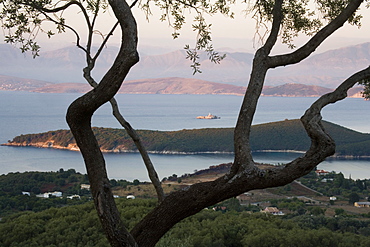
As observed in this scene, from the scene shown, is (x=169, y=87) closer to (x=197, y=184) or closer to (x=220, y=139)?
(x=220, y=139)

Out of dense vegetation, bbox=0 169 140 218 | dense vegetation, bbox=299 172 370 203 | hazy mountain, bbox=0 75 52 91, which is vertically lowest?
dense vegetation, bbox=0 169 140 218

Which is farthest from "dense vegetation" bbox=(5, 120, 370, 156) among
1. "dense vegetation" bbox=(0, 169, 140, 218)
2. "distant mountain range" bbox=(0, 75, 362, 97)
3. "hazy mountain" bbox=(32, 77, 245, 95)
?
"hazy mountain" bbox=(32, 77, 245, 95)

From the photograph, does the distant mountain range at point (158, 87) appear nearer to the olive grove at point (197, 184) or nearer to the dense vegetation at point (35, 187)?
the dense vegetation at point (35, 187)

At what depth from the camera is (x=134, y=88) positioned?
128375 millimetres

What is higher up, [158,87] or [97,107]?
[158,87]

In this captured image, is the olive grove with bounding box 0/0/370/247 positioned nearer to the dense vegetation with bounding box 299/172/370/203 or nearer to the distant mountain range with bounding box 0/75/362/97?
the dense vegetation with bounding box 299/172/370/203

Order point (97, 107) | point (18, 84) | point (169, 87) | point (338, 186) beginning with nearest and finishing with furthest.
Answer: point (97, 107) < point (338, 186) < point (18, 84) < point (169, 87)

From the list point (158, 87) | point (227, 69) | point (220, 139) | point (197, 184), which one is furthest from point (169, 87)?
point (197, 184)

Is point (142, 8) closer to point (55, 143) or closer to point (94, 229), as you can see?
point (94, 229)

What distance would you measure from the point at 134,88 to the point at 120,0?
416 ft

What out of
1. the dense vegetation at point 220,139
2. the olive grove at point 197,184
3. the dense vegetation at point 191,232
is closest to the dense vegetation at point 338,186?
the dense vegetation at point 191,232

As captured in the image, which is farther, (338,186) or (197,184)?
(338,186)

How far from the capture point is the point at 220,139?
138 feet

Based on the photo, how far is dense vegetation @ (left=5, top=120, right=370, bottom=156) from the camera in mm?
39312
